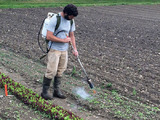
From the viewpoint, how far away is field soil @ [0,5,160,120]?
5871mm

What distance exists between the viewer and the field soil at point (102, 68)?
587cm

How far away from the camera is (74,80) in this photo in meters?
7.41

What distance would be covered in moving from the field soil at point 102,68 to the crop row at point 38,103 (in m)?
0.16

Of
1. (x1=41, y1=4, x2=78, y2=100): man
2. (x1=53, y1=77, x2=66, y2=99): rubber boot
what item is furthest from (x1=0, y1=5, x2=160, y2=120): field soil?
(x1=41, y1=4, x2=78, y2=100): man

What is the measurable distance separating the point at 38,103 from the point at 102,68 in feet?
10.5

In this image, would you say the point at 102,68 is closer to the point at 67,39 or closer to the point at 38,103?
the point at 67,39

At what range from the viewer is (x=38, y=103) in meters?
5.59

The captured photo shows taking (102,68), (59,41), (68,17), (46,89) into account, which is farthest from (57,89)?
(102,68)

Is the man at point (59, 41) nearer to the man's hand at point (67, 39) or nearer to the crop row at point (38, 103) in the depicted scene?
the man's hand at point (67, 39)

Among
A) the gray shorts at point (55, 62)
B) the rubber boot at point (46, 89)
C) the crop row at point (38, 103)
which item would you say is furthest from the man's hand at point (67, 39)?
the crop row at point (38, 103)

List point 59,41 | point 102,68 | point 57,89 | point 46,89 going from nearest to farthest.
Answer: point 59,41, point 46,89, point 57,89, point 102,68

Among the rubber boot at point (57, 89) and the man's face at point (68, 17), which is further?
the rubber boot at point (57, 89)

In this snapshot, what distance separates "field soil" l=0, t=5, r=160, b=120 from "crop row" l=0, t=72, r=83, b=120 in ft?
0.51

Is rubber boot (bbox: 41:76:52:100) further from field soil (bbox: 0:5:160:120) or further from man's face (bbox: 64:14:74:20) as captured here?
man's face (bbox: 64:14:74:20)
